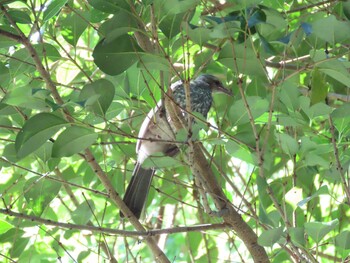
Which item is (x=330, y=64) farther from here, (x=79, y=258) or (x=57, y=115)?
(x=79, y=258)

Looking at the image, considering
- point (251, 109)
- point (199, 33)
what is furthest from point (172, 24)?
point (251, 109)

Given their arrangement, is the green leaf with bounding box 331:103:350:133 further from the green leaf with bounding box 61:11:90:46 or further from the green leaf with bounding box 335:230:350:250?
the green leaf with bounding box 61:11:90:46

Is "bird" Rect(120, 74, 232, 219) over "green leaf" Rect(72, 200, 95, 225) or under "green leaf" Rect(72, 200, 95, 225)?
over

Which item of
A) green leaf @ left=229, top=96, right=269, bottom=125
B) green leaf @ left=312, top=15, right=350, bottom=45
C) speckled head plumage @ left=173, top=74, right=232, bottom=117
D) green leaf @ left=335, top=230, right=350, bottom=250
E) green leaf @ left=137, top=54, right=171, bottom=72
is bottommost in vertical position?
green leaf @ left=335, top=230, right=350, bottom=250

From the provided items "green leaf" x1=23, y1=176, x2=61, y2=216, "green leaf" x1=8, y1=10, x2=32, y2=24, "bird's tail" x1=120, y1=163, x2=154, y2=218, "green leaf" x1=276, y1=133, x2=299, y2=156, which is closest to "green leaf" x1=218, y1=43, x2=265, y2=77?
"green leaf" x1=276, y1=133, x2=299, y2=156

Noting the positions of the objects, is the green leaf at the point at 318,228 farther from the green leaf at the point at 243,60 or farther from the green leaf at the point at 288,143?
the green leaf at the point at 243,60

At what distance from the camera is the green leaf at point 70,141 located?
1764 millimetres

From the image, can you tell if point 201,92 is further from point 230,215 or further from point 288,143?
point 288,143

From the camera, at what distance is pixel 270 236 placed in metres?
1.71

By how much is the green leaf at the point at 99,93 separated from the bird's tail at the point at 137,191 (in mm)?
1223

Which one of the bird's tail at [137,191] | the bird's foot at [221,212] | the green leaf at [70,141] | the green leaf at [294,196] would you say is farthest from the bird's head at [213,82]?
the green leaf at [70,141]

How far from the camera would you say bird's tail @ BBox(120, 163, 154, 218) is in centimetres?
297

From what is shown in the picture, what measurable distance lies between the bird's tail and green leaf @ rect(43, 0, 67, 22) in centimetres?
125

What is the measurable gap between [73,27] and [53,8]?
0.31 meters
